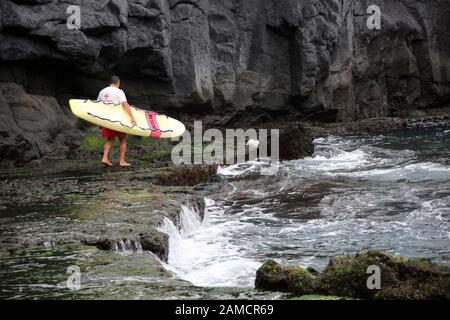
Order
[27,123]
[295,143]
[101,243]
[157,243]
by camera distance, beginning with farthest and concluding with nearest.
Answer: [295,143] → [27,123] → [157,243] → [101,243]

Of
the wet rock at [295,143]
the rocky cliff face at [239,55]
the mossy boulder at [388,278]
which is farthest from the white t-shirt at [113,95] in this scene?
the mossy boulder at [388,278]

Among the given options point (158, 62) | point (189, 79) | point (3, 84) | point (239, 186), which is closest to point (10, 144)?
point (3, 84)

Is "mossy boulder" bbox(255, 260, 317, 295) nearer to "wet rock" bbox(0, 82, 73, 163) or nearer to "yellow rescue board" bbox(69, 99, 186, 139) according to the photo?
"yellow rescue board" bbox(69, 99, 186, 139)

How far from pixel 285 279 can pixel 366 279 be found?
0.83m

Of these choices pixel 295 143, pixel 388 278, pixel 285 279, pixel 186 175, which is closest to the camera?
pixel 388 278

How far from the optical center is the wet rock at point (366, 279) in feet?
20.3

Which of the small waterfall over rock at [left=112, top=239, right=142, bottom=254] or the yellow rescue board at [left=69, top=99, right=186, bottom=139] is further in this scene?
the yellow rescue board at [left=69, top=99, right=186, bottom=139]

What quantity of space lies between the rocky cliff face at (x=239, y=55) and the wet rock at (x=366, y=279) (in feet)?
36.0

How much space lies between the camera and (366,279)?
21.0ft

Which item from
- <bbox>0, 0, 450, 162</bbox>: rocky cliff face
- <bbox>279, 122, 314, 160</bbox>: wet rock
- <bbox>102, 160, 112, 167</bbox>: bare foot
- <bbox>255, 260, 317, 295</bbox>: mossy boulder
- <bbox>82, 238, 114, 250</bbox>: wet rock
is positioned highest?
<bbox>0, 0, 450, 162</bbox>: rocky cliff face

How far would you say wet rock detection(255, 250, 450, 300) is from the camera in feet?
20.3

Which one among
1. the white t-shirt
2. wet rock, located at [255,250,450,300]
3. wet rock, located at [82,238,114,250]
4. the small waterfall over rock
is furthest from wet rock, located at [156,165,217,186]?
wet rock, located at [255,250,450,300]

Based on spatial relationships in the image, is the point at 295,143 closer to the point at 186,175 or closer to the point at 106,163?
the point at 186,175

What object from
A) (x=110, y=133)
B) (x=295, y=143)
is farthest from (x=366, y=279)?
(x=295, y=143)
